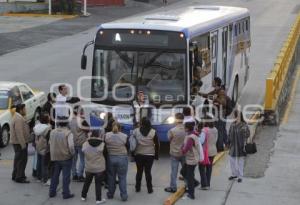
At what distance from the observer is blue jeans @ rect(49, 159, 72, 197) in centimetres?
1209

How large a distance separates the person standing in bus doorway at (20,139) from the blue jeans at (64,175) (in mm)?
1162

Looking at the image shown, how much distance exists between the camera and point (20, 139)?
12.9 metres

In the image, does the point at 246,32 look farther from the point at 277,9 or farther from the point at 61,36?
the point at 277,9

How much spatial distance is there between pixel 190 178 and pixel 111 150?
1.62 m

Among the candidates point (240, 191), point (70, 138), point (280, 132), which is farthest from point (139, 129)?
point (280, 132)

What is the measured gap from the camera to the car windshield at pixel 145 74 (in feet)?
48.2

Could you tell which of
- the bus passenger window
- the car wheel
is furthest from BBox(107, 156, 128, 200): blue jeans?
the car wheel

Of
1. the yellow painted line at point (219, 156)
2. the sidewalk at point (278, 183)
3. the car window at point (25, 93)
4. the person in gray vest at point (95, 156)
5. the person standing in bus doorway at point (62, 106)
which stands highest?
the person standing in bus doorway at point (62, 106)

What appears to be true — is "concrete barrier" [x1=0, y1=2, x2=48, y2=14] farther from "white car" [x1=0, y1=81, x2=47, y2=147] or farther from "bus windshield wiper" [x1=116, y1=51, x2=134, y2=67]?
"bus windshield wiper" [x1=116, y1=51, x2=134, y2=67]

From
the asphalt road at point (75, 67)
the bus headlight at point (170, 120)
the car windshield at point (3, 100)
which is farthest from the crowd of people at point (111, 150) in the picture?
the car windshield at point (3, 100)

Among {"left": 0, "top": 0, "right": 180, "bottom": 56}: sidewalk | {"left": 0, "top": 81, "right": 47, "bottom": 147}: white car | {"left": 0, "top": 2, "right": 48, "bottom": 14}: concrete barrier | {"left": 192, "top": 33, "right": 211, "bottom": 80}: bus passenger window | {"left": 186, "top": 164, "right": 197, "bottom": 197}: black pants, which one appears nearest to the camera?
{"left": 186, "top": 164, "right": 197, "bottom": 197}: black pants

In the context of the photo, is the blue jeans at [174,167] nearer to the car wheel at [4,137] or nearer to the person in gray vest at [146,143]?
the person in gray vest at [146,143]

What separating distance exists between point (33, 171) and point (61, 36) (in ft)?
92.9

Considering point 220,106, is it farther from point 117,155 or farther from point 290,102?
point 290,102
